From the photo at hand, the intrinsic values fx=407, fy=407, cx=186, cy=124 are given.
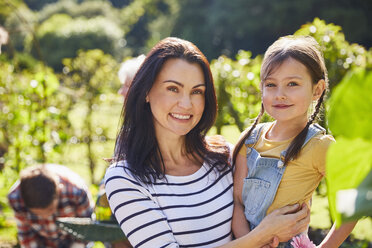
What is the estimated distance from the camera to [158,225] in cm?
166

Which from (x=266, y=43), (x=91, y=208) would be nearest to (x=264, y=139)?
(x=91, y=208)

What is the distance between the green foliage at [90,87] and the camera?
5988mm

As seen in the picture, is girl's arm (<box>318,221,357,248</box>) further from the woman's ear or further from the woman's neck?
the woman's neck

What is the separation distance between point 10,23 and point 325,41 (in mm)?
34323

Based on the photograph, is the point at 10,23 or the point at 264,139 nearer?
the point at 264,139

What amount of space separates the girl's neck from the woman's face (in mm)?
356

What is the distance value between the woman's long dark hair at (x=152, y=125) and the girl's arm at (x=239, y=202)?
76 mm

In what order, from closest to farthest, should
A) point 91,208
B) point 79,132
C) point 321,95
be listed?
point 321,95 → point 91,208 → point 79,132

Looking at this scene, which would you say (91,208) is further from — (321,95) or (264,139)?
(321,95)

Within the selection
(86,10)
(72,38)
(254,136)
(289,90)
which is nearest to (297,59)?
(289,90)

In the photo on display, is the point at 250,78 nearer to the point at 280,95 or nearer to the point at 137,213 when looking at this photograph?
the point at 280,95

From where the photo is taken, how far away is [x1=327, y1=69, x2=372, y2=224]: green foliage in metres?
0.33

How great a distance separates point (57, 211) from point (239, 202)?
2174mm

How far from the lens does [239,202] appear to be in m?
1.91
